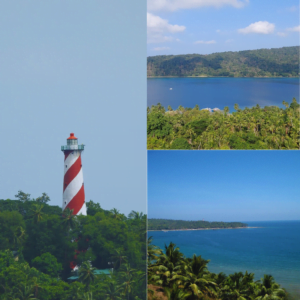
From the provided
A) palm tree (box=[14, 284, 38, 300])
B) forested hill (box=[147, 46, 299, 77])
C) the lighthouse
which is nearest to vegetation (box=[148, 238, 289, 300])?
the lighthouse

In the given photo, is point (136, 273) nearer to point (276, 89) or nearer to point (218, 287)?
point (218, 287)

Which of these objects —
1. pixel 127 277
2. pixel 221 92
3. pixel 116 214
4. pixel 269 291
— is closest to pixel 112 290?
pixel 127 277

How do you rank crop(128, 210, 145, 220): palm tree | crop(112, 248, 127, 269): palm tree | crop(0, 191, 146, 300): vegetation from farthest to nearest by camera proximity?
crop(128, 210, 145, 220): palm tree
crop(112, 248, 127, 269): palm tree
crop(0, 191, 146, 300): vegetation

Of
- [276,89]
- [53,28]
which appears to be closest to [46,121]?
[53,28]

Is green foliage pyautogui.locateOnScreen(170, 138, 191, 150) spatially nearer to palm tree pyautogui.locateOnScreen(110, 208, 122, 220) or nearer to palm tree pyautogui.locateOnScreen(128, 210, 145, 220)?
palm tree pyautogui.locateOnScreen(128, 210, 145, 220)

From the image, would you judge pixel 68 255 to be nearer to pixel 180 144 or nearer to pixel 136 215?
pixel 136 215

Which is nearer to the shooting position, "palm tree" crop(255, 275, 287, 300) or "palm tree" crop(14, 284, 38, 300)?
"palm tree" crop(255, 275, 287, 300)
